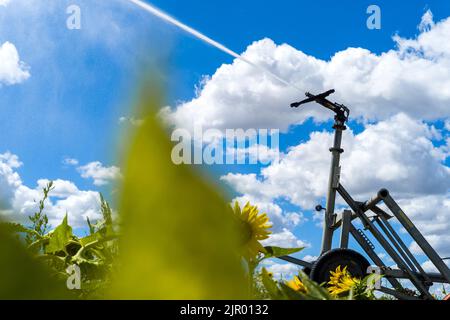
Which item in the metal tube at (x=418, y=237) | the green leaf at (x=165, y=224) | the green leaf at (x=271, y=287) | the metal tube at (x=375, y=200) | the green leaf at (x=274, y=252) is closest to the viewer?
the green leaf at (x=165, y=224)

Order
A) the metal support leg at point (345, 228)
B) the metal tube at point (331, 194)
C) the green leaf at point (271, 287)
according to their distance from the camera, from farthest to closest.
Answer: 1. the metal tube at point (331, 194)
2. the metal support leg at point (345, 228)
3. the green leaf at point (271, 287)

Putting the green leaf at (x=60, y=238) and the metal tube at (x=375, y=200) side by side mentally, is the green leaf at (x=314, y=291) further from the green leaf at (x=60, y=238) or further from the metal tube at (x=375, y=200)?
the metal tube at (x=375, y=200)

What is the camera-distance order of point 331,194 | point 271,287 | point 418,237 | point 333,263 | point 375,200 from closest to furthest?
point 271,287 → point 333,263 → point 418,237 → point 375,200 → point 331,194

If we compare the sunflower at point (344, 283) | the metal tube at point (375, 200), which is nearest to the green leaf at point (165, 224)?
the sunflower at point (344, 283)

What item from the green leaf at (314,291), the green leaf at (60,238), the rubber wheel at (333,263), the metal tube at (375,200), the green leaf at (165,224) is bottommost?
the green leaf at (314,291)

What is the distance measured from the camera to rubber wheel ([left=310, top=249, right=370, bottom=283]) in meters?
5.30

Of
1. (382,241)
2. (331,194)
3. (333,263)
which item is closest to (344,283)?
(333,263)

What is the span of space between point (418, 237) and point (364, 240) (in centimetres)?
61

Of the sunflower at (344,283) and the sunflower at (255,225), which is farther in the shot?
the sunflower at (344,283)

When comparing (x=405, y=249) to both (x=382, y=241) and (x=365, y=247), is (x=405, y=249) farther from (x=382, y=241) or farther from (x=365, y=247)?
(x=365, y=247)

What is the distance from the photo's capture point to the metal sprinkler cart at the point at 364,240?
5.45 m

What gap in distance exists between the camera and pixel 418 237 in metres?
5.98
